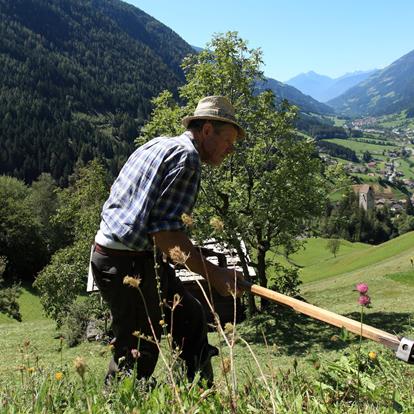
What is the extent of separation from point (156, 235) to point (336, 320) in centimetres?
132

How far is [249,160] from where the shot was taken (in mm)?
16438

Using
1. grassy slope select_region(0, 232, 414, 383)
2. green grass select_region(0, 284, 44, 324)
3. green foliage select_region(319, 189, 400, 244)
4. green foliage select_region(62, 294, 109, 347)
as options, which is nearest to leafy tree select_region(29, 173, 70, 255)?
green grass select_region(0, 284, 44, 324)

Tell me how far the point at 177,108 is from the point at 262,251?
5.99 meters

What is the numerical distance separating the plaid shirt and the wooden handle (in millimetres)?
754

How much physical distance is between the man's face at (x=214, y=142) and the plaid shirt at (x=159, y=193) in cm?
17

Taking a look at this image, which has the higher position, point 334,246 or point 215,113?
point 215,113

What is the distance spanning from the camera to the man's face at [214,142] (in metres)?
3.78

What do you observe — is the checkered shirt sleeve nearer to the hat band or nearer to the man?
the man

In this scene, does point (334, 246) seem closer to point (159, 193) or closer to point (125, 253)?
point (125, 253)

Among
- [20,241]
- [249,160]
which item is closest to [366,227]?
[20,241]

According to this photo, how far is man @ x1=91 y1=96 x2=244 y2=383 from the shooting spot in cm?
348

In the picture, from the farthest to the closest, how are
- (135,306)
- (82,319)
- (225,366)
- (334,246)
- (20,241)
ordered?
(334,246) < (20,241) < (82,319) < (135,306) < (225,366)

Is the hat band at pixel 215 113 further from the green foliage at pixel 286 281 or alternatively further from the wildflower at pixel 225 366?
the green foliage at pixel 286 281

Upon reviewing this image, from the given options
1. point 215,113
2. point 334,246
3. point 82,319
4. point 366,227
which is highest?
point 215,113
